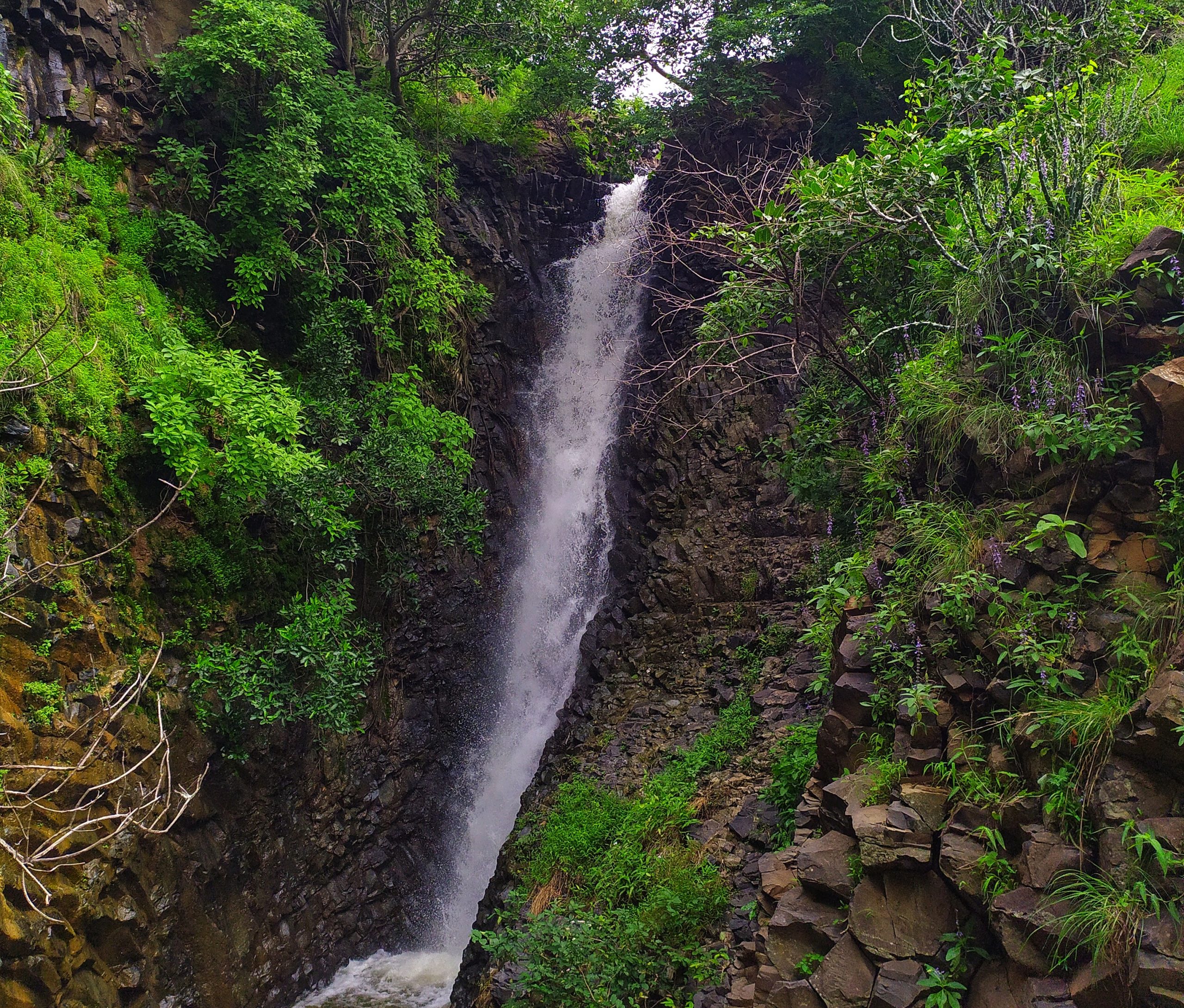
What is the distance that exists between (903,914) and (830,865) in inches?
20.7

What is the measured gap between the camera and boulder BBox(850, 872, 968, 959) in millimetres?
3967

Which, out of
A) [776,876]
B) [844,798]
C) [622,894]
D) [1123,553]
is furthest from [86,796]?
[1123,553]

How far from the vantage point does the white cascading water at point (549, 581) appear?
31.7 ft

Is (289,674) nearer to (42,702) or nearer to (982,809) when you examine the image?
(42,702)

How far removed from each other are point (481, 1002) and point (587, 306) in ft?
40.5

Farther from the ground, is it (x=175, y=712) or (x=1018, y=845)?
(x=1018, y=845)

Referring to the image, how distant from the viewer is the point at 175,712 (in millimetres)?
7527

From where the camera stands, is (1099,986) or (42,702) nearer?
(1099,986)

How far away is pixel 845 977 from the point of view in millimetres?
4070

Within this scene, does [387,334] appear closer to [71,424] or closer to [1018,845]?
[71,424]

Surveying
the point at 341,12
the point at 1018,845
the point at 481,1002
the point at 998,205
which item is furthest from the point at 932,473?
the point at 341,12

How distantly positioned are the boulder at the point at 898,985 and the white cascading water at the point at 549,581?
22.2 feet

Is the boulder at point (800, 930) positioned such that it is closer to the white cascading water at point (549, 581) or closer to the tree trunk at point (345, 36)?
the white cascading water at point (549, 581)

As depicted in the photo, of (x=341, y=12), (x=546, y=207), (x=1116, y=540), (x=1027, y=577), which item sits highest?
(x=341, y=12)
